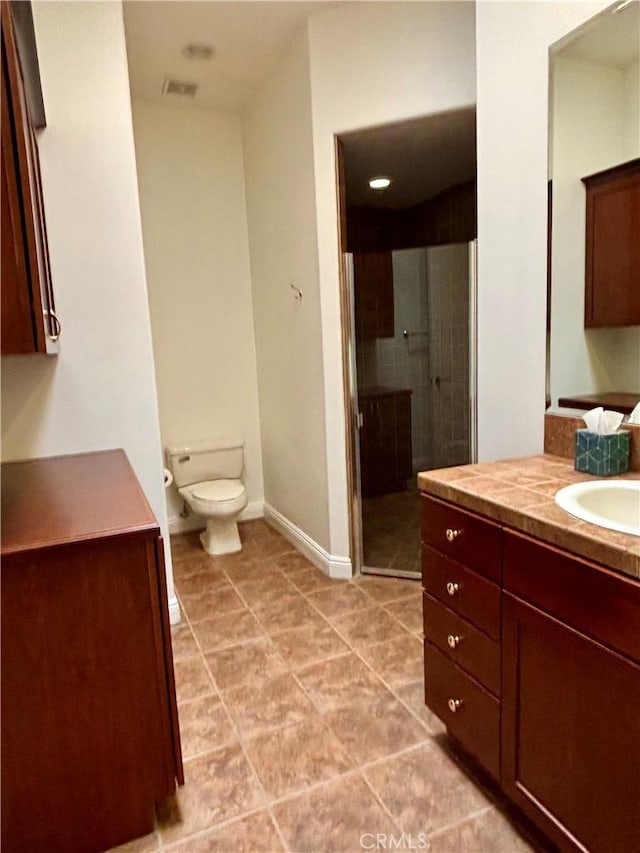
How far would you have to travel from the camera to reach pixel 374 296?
3311 millimetres

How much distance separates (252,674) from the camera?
2150 millimetres

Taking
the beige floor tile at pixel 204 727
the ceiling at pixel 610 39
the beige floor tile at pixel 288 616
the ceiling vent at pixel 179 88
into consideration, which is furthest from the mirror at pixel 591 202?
the ceiling vent at pixel 179 88

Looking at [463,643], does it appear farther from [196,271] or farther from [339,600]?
[196,271]

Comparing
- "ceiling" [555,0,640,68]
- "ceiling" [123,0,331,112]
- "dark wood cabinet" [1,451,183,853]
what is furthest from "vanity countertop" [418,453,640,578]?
"ceiling" [123,0,331,112]

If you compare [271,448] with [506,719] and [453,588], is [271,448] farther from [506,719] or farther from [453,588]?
[506,719]

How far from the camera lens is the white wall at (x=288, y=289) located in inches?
110

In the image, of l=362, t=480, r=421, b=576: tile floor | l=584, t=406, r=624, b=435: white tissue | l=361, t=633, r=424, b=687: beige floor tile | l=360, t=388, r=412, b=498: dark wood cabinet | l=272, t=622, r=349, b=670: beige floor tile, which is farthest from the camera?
l=360, t=388, r=412, b=498: dark wood cabinet

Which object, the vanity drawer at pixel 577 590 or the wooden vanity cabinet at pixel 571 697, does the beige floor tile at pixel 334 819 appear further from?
the vanity drawer at pixel 577 590

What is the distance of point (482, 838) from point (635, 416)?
4.09ft

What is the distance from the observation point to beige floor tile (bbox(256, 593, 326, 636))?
2500mm

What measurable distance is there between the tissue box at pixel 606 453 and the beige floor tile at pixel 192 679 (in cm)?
159

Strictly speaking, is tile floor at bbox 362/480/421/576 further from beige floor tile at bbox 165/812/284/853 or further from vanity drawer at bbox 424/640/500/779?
beige floor tile at bbox 165/812/284/853

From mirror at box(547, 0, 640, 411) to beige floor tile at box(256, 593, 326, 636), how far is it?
1.49 m

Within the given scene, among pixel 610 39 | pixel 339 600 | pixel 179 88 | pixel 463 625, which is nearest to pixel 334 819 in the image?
pixel 463 625
